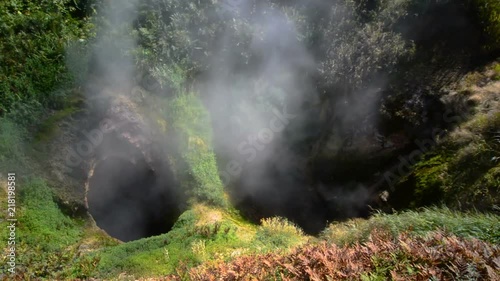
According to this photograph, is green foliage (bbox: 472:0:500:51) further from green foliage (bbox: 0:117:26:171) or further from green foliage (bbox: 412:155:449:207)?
green foliage (bbox: 0:117:26:171)

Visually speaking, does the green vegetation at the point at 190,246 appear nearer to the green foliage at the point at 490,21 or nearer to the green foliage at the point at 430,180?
the green foliage at the point at 430,180

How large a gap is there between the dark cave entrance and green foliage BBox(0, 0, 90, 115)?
2963 mm

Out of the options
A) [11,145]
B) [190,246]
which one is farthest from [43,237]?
[190,246]

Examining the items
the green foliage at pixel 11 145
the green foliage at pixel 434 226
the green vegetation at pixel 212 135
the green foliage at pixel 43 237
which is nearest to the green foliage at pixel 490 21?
Result: the green vegetation at pixel 212 135

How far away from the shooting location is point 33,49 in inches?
501

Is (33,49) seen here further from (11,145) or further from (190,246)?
(190,246)

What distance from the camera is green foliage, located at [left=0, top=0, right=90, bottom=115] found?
11.8 metres

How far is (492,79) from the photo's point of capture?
9938 millimetres

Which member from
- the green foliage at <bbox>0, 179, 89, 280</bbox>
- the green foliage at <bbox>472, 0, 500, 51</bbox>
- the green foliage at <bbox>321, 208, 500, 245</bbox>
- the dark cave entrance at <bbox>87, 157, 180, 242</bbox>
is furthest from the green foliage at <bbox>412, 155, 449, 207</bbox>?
the green foliage at <bbox>0, 179, 89, 280</bbox>

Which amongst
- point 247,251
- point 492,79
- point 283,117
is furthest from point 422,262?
point 283,117

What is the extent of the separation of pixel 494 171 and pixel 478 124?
1.70 m

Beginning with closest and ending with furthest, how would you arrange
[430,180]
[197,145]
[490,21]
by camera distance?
[430,180] < [490,21] < [197,145]

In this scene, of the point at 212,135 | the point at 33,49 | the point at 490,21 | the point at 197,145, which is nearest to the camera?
the point at 490,21

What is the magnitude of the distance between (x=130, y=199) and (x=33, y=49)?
5.73 m
